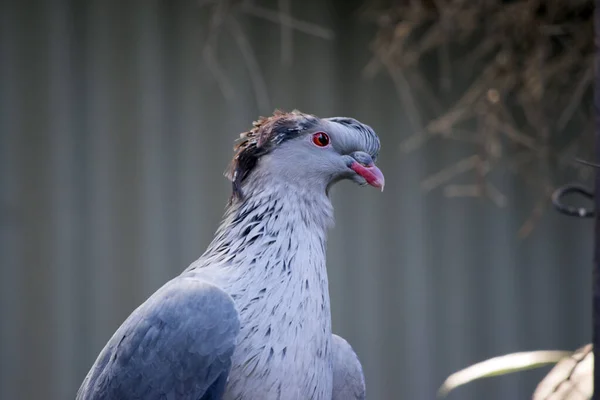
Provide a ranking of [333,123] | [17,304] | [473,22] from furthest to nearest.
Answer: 1. [17,304]
2. [473,22]
3. [333,123]

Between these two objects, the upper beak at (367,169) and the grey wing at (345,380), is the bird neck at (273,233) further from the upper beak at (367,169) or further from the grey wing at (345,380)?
the grey wing at (345,380)

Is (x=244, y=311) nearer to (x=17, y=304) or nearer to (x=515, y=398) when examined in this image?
(x=17, y=304)

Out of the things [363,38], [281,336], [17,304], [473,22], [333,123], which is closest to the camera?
[281,336]

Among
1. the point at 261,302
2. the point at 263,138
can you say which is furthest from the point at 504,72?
the point at 261,302

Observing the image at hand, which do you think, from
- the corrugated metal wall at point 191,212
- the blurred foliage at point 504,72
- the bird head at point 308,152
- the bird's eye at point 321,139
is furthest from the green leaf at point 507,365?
the corrugated metal wall at point 191,212

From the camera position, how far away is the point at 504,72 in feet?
11.1

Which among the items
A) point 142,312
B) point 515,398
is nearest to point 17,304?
point 142,312

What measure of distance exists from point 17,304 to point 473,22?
218cm

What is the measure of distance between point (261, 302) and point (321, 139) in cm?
45

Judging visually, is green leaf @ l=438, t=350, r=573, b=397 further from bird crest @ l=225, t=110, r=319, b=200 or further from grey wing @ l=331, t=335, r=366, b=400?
bird crest @ l=225, t=110, r=319, b=200

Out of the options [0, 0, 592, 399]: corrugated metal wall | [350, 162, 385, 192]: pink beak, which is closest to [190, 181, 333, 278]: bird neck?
[350, 162, 385, 192]: pink beak

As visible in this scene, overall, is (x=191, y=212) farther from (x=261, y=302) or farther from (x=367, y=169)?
(x=261, y=302)

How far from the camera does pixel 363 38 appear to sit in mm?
4184

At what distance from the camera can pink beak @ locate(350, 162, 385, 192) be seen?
2160 mm
